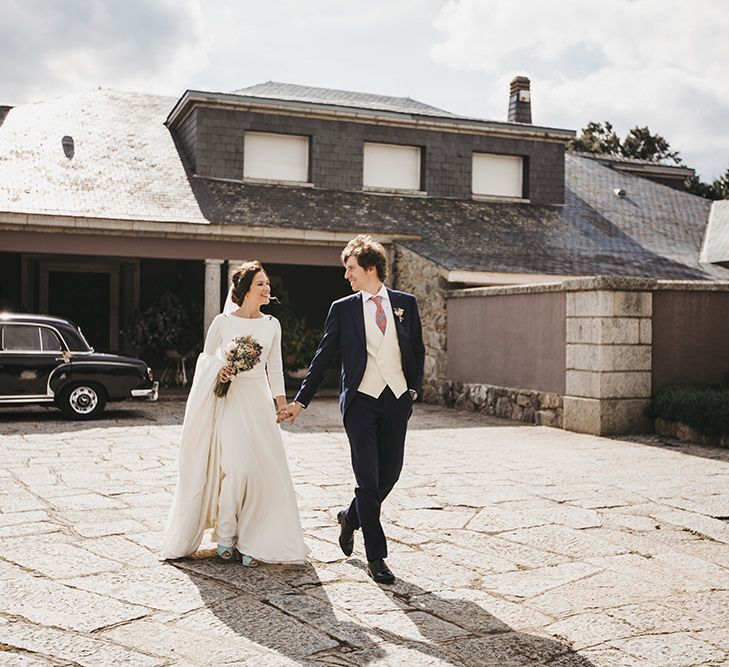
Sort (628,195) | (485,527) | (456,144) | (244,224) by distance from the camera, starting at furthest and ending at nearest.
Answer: (628,195) < (456,144) < (244,224) < (485,527)

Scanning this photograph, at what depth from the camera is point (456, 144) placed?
20.9 m

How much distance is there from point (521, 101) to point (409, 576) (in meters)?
21.5

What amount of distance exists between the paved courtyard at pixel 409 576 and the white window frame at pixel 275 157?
11183mm

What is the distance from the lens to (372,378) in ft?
16.6

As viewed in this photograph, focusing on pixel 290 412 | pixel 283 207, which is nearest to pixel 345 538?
pixel 290 412

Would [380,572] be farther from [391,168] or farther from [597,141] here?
[597,141]

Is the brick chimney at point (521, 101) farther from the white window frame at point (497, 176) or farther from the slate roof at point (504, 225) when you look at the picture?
the white window frame at point (497, 176)

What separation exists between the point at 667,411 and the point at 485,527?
5.85 metres

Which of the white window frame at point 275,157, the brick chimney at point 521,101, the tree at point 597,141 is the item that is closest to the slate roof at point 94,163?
the white window frame at point 275,157

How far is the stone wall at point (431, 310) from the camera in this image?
16078mm

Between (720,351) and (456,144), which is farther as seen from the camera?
(456,144)

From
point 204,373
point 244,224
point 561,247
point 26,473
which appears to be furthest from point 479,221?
point 204,373

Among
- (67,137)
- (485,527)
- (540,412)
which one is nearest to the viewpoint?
(485,527)

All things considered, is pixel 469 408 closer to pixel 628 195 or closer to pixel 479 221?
pixel 479 221
